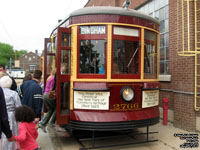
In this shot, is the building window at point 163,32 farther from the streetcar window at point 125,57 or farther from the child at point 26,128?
the child at point 26,128

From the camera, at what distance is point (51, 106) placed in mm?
4863

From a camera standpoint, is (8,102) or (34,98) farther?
(34,98)

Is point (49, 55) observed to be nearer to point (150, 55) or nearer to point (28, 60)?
point (150, 55)

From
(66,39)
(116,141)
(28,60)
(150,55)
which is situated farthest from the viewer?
(28,60)

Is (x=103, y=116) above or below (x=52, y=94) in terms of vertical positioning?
below

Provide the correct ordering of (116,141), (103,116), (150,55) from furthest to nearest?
(116,141) → (150,55) → (103,116)

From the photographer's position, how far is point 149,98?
15.1 ft

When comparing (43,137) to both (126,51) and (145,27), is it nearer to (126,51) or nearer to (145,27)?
(126,51)

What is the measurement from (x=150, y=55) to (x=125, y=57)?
72cm

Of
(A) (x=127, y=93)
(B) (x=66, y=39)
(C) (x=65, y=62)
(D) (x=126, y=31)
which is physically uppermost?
(D) (x=126, y=31)

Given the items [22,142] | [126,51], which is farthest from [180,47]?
[22,142]

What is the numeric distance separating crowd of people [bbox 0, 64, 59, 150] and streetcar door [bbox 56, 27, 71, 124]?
1.26ft

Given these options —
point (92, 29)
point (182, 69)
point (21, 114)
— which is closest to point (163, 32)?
point (182, 69)

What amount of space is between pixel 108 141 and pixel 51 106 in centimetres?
152
